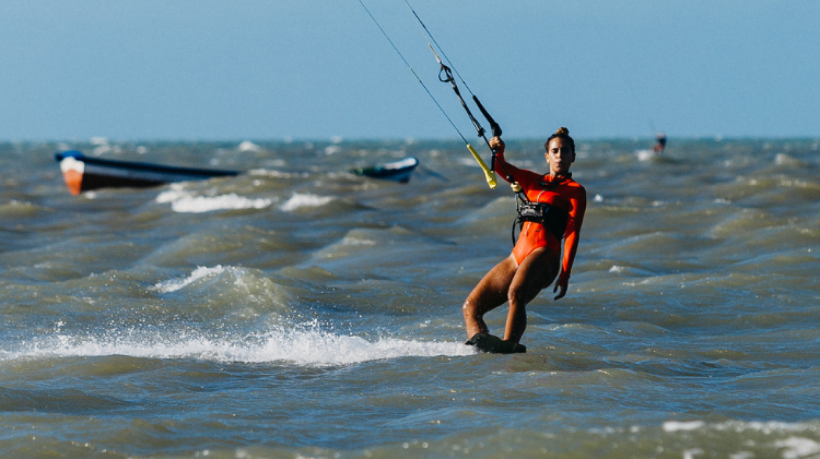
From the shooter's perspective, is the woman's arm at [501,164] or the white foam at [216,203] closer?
the woman's arm at [501,164]

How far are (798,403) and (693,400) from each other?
2.19 ft

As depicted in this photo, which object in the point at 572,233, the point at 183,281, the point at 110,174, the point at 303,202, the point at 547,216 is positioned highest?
the point at 110,174

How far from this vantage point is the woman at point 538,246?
22.6 ft

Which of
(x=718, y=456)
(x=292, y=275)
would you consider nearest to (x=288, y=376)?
(x=718, y=456)

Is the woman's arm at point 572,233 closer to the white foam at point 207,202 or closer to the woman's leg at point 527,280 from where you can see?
the woman's leg at point 527,280

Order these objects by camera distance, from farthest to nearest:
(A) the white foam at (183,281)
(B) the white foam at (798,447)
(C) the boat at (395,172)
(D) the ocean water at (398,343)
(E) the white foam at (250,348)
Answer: (C) the boat at (395,172) < (A) the white foam at (183,281) < (E) the white foam at (250,348) < (D) the ocean water at (398,343) < (B) the white foam at (798,447)

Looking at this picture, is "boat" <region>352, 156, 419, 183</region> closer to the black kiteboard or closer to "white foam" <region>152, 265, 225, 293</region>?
"white foam" <region>152, 265, 225, 293</region>

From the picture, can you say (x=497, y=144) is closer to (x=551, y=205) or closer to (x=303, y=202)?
(x=551, y=205)

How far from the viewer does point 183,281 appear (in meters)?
12.2

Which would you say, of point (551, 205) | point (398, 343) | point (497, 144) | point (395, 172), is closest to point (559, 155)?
point (551, 205)

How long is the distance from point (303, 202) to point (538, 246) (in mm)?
16662

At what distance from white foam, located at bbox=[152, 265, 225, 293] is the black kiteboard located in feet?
18.4

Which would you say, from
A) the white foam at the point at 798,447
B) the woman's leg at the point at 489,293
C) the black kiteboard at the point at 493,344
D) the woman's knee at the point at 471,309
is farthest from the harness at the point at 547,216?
A: the white foam at the point at 798,447

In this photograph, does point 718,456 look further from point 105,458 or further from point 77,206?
point 77,206
